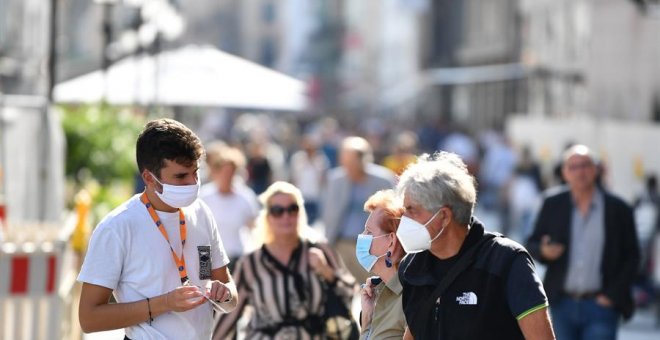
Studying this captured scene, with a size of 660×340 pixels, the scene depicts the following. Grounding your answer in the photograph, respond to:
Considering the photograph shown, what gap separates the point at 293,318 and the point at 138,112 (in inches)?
686

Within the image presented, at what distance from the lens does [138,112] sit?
25.1 meters

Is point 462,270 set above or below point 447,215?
below

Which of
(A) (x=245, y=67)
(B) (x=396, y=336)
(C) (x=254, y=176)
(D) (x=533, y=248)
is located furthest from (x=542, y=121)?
(B) (x=396, y=336)

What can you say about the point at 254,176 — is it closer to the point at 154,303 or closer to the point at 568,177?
the point at 568,177

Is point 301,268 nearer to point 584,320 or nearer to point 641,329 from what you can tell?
point 584,320

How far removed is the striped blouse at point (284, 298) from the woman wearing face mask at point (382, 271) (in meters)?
1.87

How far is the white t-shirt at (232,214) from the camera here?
12.3m

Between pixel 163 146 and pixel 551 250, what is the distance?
416 centimetres

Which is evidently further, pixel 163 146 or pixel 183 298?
pixel 163 146

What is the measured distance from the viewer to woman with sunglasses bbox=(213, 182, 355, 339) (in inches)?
316

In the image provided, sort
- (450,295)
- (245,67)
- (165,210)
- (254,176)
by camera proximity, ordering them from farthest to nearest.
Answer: (245,67) → (254,176) → (165,210) → (450,295)

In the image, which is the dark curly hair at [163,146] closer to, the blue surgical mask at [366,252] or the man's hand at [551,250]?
the blue surgical mask at [366,252]

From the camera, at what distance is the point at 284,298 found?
317 inches

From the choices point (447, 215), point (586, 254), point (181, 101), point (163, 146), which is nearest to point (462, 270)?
point (447, 215)
